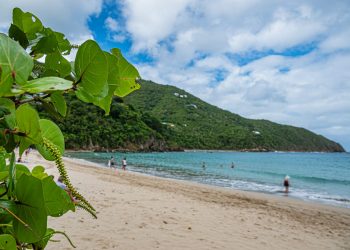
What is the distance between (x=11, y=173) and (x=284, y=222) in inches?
399

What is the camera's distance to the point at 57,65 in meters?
0.77

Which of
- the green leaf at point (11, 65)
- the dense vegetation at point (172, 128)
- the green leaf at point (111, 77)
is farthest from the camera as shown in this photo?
the dense vegetation at point (172, 128)

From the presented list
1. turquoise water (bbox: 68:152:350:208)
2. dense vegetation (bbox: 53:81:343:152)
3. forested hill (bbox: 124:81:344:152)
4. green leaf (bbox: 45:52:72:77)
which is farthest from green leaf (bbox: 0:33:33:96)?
forested hill (bbox: 124:81:344:152)

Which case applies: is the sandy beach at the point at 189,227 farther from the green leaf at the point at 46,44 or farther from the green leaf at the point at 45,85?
the green leaf at the point at 45,85

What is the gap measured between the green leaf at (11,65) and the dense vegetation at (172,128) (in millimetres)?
58773

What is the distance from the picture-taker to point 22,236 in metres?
0.61

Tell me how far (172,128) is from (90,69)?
107 metres

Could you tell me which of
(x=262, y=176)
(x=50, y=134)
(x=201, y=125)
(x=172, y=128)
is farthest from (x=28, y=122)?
(x=201, y=125)

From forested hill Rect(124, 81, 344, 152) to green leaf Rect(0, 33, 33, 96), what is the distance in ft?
317

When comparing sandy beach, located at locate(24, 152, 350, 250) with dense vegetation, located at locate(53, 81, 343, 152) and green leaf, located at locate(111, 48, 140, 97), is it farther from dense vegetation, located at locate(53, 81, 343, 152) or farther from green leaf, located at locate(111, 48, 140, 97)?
dense vegetation, located at locate(53, 81, 343, 152)

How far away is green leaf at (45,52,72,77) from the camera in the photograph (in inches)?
30.0

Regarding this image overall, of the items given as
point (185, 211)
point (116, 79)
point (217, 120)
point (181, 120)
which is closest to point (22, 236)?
point (116, 79)

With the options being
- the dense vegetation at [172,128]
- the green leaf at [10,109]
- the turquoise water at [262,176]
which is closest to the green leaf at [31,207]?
the green leaf at [10,109]

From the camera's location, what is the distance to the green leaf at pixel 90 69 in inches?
24.7
